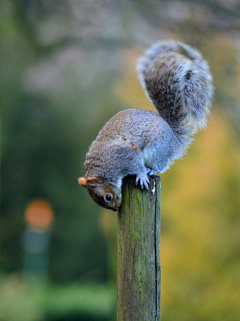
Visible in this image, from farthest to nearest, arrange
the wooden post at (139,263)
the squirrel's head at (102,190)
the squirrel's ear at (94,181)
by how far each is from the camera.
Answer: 1. the squirrel's ear at (94,181)
2. the squirrel's head at (102,190)
3. the wooden post at (139,263)

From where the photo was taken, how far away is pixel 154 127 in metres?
1.70

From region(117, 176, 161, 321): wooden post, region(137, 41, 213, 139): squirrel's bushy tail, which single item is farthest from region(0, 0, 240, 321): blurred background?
region(117, 176, 161, 321): wooden post

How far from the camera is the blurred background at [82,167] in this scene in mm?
3369

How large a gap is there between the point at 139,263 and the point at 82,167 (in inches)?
143

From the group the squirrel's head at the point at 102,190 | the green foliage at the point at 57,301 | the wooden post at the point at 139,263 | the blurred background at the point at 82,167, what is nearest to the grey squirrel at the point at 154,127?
the squirrel's head at the point at 102,190

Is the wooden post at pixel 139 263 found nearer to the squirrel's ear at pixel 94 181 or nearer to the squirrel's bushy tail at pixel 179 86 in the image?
the squirrel's ear at pixel 94 181

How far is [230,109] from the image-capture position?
328 centimetres

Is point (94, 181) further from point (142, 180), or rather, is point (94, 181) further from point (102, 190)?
point (142, 180)

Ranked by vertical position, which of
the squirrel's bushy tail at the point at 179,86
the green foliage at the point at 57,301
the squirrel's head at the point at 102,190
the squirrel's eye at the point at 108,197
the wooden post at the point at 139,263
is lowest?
the wooden post at the point at 139,263

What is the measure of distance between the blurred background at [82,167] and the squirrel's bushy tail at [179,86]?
141 centimetres

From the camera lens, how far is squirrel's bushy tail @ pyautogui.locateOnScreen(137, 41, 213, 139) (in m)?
1.84

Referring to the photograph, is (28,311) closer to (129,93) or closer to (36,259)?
(36,259)

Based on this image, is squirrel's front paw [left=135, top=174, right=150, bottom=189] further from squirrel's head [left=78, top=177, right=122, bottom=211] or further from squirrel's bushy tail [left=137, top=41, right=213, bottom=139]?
squirrel's bushy tail [left=137, top=41, right=213, bottom=139]

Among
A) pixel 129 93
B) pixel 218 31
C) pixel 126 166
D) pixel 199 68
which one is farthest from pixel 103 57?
pixel 126 166
